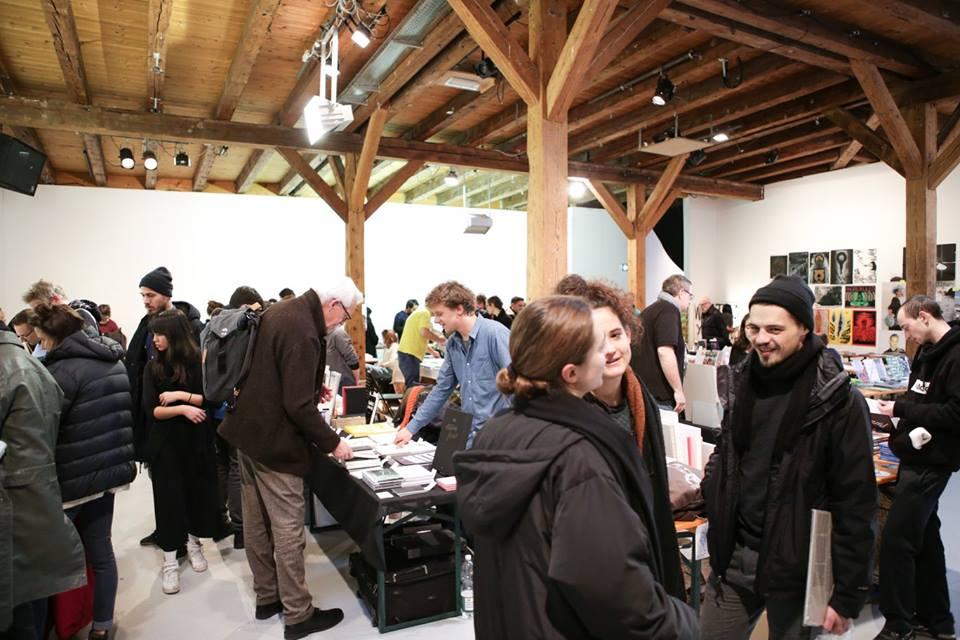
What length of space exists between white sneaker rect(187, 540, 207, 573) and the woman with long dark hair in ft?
0.52

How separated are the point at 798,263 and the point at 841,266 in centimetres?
82

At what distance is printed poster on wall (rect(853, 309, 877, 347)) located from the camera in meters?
10.3

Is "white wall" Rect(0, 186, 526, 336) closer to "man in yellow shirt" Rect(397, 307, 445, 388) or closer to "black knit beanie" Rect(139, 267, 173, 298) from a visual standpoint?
"man in yellow shirt" Rect(397, 307, 445, 388)

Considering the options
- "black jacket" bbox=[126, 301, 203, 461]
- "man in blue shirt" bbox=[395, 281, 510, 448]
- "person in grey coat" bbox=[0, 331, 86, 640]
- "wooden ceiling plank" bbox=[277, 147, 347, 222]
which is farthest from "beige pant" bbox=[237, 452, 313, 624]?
"wooden ceiling plank" bbox=[277, 147, 347, 222]

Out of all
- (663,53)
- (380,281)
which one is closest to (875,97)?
(663,53)

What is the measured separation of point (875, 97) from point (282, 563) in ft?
21.9

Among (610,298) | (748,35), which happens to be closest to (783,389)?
(610,298)

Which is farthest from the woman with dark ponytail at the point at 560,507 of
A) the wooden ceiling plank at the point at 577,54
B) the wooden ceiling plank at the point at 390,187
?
the wooden ceiling plank at the point at 390,187

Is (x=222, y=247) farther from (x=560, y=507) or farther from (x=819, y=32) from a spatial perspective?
(x=560, y=507)

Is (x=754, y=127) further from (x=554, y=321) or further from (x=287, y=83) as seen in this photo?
(x=554, y=321)

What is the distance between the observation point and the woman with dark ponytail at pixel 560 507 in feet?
3.74

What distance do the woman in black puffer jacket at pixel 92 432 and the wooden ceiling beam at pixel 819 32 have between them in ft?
15.2

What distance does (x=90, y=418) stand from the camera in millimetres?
2785

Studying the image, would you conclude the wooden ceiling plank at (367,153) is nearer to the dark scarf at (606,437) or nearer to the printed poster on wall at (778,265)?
the dark scarf at (606,437)
